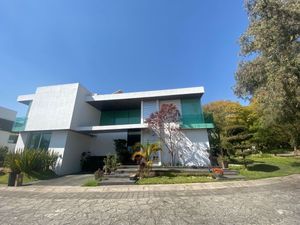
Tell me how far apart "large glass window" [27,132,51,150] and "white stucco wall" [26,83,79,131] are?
71cm

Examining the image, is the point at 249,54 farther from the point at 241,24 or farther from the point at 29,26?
the point at 29,26

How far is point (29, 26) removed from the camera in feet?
32.4

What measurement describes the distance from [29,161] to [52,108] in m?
4.77

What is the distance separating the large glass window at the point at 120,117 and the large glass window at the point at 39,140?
511 centimetres

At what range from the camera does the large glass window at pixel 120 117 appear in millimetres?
Result: 15641

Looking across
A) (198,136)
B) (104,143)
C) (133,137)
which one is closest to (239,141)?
(198,136)

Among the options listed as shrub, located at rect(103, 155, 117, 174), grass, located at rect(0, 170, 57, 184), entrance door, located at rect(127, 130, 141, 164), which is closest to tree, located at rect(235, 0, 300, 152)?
entrance door, located at rect(127, 130, 141, 164)

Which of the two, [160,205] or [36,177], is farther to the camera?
[36,177]

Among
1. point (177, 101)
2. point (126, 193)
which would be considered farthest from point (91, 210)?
point (177, 101)

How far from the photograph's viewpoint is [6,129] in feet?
69.5

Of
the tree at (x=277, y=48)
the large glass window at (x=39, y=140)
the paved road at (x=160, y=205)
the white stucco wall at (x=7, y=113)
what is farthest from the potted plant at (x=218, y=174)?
the white stucco wall at (x=7, y=113)

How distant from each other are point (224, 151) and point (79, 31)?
13866 mm

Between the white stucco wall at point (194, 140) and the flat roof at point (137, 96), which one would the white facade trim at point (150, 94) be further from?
the white stucco wall at point (194, 140)

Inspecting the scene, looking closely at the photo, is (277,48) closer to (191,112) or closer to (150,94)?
(191,112)
